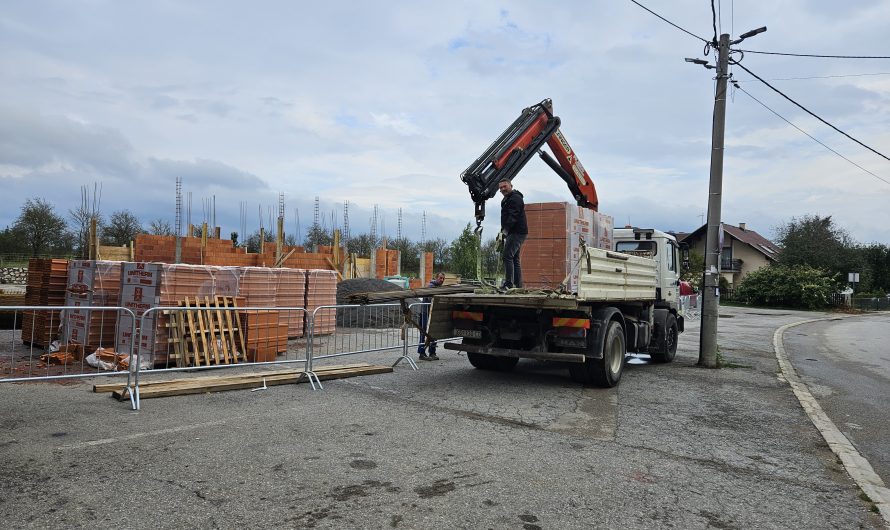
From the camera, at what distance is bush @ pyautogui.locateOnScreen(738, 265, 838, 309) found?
144 ft

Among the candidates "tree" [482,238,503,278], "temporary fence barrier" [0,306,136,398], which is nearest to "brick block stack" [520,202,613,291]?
"tree" [482,238,503,278]

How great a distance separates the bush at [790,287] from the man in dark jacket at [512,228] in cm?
4333

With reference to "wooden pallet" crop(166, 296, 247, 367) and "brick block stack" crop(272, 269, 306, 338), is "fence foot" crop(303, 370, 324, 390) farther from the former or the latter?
"brick block stack" crop(272, 269, 306, 338)

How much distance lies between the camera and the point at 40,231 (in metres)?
37.3

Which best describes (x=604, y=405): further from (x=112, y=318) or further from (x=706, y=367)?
(x=112, y=318)

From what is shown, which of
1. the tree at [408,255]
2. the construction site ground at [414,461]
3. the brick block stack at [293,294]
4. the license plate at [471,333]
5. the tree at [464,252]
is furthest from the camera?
the tree at [408,255]

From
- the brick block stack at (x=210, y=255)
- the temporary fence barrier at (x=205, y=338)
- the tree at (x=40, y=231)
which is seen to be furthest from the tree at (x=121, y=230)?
the temporary fence barrier at (x=205, y=338)

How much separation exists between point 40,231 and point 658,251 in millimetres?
39375

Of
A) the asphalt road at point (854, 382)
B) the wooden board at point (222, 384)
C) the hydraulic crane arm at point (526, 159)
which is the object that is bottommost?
the asphalt road at point (854, 382)

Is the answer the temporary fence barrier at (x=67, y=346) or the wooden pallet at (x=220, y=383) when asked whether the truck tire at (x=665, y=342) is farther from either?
the temporary fence barrier at (x=67, y=346)

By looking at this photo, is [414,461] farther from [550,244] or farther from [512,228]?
[550,244]

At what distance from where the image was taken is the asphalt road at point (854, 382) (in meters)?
6.54

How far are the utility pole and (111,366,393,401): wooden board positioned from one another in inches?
275

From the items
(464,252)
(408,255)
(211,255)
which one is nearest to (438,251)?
(408,255)
